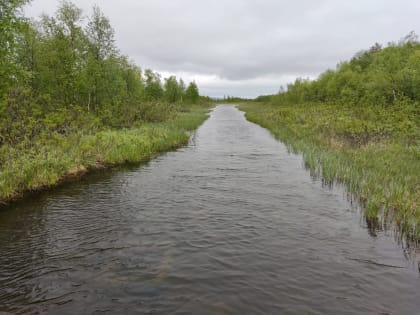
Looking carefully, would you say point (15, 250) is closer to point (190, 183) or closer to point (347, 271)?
point (190, 183)

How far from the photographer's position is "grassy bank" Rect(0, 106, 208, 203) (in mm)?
11664

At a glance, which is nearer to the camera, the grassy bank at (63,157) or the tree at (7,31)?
the grassy bank at (63,157)

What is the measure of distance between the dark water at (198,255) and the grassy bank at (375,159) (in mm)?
1030

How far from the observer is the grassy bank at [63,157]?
38.3ft

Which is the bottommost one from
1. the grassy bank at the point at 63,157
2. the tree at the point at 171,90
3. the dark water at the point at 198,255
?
the dark water at the point at 198,255

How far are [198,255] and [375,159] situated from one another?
12702 mm

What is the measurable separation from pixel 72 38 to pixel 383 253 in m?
30.5

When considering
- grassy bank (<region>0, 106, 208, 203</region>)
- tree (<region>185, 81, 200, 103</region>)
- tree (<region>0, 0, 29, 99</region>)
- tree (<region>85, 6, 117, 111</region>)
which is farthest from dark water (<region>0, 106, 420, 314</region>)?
tree (<region>185, 81, 200, 103</region>)

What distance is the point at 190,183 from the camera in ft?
46.2

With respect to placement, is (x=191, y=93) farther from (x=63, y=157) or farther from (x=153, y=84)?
(x=63, y=157)

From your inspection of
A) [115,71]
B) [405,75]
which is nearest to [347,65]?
[405,75]

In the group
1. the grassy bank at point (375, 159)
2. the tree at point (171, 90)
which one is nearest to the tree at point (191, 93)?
the tree at point (171, 90)

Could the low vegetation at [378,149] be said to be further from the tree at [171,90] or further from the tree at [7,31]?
the tree at [171,90]

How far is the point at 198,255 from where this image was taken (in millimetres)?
7488
